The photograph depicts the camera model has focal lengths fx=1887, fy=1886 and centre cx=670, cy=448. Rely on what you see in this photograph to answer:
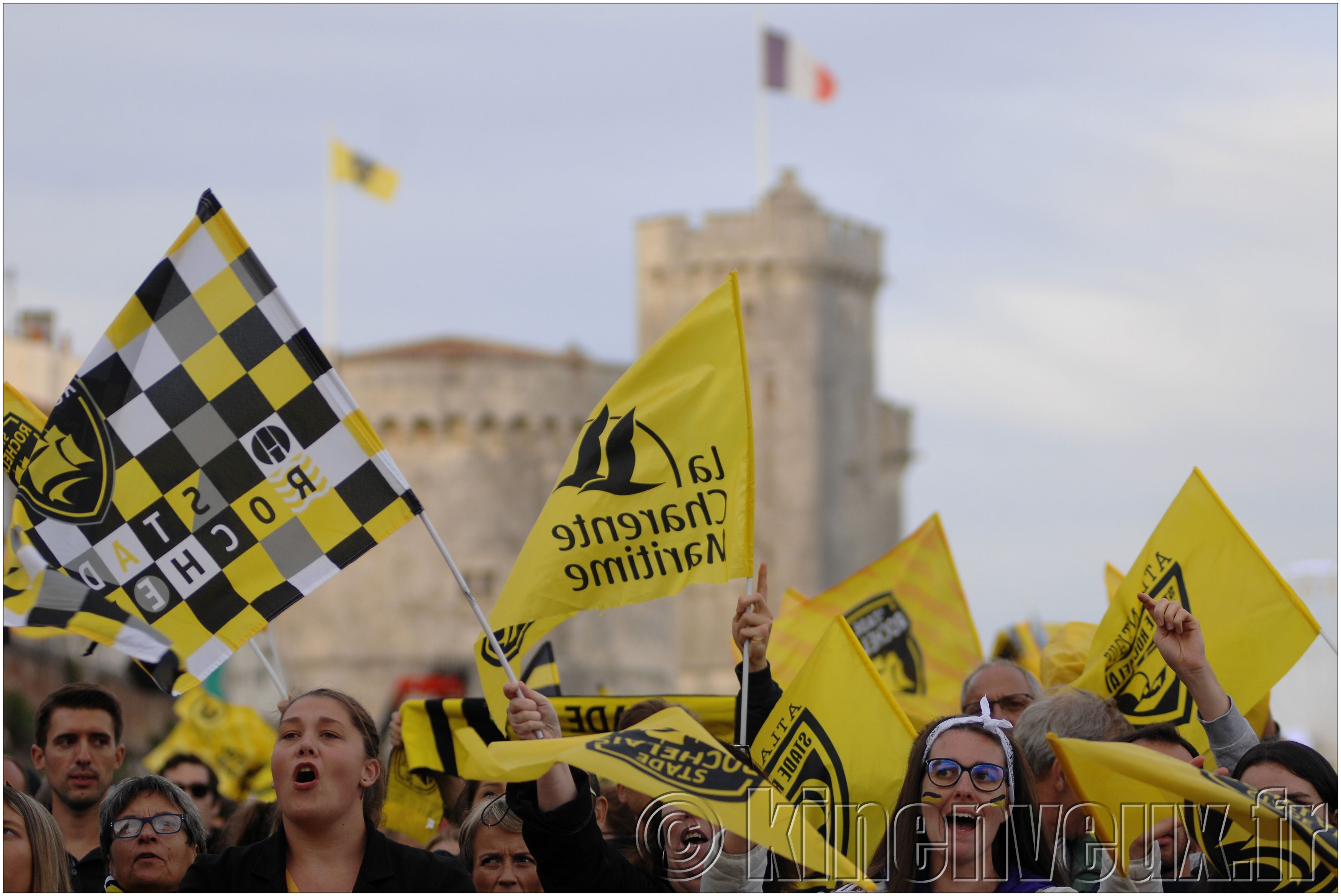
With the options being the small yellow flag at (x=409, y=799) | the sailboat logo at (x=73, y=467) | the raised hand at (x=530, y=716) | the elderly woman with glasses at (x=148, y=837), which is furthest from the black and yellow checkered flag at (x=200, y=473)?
the small yellow flag at (x=409, y=799)

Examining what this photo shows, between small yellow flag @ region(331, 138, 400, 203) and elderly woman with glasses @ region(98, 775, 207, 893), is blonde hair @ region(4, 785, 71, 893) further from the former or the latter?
small yellow flag @ region(331, 138, 400, 203)

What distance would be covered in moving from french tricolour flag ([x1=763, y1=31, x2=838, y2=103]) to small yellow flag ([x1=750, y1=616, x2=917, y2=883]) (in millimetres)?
47772

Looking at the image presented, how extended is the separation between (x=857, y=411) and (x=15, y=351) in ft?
76.3

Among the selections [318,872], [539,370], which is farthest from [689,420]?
[539,370]

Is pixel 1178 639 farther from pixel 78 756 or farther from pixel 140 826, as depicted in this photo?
pixel 78 756

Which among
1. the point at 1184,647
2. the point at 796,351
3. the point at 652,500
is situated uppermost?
the point at 796,351

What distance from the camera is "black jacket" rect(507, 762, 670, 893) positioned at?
398 cm

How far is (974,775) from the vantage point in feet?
12.9

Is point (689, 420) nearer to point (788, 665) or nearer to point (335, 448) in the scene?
point (335, 448)

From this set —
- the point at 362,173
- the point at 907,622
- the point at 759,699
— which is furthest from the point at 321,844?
the point at 362,173

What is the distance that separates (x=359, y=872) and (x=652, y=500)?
1554 millimetres

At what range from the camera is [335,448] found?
495 cm

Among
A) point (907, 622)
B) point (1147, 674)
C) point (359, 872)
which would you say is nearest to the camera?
point (359, 872)

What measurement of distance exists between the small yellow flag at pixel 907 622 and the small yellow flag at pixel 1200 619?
1638mm
